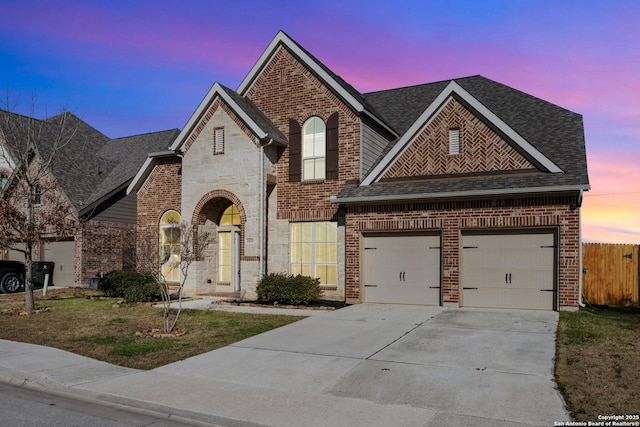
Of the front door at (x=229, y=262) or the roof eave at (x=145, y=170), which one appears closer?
the front door at (x=229, y=262)

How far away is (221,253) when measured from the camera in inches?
794

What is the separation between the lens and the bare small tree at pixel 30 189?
16141 millimetres

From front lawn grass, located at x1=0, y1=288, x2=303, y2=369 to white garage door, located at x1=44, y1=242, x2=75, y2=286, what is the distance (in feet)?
24.1

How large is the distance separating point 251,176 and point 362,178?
378 cm

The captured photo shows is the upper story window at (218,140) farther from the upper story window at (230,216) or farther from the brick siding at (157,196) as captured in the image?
A: the brick siding at (157,196)

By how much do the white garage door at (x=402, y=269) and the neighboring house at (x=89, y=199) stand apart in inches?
459

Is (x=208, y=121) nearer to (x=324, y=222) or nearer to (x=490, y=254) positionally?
(x=324, y=222)

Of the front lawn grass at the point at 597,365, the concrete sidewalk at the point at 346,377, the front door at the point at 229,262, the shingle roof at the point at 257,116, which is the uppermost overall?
the shingle roof at the point at 257,116

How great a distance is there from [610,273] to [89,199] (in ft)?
72.1

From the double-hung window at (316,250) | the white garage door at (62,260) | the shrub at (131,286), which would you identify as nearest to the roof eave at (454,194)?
the double-hung window at (316,250)

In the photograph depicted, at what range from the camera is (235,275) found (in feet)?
65.4

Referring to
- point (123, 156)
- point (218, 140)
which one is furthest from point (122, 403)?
point (123, 156)

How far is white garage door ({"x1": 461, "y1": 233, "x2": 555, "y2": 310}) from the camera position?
45.6 ft

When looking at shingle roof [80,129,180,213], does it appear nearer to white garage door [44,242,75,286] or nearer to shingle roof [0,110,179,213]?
shingle roof [0,110,179,213]
